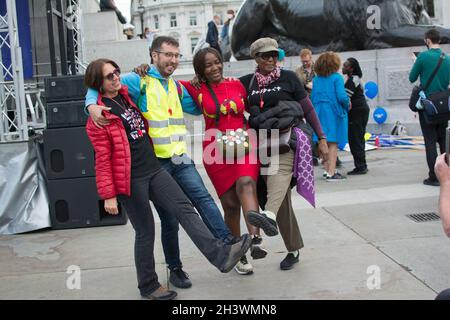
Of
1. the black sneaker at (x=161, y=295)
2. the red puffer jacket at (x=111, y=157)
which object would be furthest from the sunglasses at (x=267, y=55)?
the black sneaker at (x=161, y=295)

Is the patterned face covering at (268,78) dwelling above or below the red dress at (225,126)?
above

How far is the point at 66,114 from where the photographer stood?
680 cm

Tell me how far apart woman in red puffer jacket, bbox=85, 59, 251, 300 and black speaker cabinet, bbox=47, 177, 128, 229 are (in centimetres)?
258

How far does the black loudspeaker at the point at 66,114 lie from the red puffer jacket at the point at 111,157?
107 inches

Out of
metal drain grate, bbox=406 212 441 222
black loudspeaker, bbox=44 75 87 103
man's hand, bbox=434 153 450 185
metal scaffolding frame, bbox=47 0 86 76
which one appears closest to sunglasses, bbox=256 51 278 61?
man's hand, bbox=434 153 450 185

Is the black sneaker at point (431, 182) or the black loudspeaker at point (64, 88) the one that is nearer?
the black loudspeaker at point (64, 88)

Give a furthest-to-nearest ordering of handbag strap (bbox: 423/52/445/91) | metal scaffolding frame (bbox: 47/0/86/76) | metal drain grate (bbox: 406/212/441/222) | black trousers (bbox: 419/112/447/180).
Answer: metal scaffolding frame (bbox: 47/0/86/76), black trousers (bbox: 419/112/447/180), handbag strap (bbox: 423/52/445/91), metal drain grate (bbox: 406/212/441/222)

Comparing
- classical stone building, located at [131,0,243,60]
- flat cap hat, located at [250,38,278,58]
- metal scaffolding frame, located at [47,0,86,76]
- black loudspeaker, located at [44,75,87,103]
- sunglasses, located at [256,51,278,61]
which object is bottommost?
black loudspeaker, located at [44,75,87,103]

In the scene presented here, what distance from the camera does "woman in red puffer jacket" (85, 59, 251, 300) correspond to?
4.09m

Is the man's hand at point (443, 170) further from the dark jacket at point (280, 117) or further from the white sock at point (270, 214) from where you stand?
the dark jacket at point (280, 117)

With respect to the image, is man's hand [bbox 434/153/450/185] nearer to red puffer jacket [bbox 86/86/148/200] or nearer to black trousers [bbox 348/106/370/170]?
red puffer jacket [bbox 86/86/148/200]

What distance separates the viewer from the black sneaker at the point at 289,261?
15.9ft
